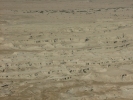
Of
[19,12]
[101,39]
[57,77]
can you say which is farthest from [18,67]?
[19,12]

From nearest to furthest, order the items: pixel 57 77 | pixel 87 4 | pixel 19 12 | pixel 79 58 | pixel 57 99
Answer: pixel 57 99, pixel 57 77, pixel 79 58, pixel 19 12, pixel 87 4

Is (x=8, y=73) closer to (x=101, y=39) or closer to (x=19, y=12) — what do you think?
(x=101, y=39)

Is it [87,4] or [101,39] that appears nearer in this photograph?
[101,39]

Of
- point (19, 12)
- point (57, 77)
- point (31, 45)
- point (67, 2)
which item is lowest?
point (57, 77)

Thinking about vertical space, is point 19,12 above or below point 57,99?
above

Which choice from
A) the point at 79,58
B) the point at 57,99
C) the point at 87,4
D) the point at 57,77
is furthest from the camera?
the point at 87,4

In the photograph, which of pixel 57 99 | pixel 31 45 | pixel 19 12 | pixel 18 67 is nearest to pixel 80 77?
pixel 57 99

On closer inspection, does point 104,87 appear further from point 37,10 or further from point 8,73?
point 37,10
